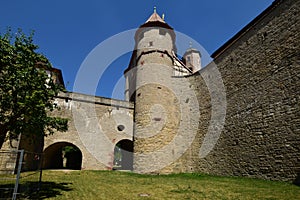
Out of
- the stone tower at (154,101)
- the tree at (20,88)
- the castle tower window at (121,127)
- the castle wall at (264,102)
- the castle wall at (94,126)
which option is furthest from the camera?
the castle tower window at (121,127)

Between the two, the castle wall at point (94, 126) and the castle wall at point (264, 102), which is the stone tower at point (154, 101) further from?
the castle wall at point (264, 102)

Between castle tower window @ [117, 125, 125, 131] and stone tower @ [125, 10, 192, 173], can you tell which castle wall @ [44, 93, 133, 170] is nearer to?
castle tower window @ [117, 125, 125, 131]

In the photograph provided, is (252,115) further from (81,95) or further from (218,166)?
(81,95)

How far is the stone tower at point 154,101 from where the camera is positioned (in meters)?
13.8

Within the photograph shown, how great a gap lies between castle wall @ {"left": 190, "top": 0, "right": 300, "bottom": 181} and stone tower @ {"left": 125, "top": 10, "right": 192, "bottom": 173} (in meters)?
3.40

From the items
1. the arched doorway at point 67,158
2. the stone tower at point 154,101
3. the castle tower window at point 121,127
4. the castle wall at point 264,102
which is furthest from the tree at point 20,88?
the arched doorway at point 67,158

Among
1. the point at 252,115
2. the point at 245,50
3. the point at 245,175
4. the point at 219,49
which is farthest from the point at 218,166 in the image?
the point at 219,49

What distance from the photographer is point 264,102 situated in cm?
964

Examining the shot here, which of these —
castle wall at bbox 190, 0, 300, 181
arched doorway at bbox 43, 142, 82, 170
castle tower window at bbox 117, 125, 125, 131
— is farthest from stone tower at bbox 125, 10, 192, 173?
arched doorway at bbox 43, 142, 82, 170

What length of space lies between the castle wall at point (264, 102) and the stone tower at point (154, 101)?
3.40m

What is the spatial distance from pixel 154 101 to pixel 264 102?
7.31 m

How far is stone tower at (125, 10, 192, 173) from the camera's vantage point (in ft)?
45.4

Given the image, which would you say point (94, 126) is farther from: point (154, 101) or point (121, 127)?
point (154, 101)

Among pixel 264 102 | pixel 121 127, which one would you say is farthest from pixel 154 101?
pixel 264 102
